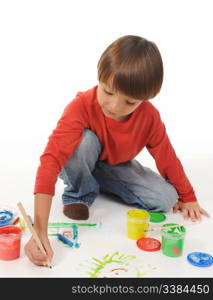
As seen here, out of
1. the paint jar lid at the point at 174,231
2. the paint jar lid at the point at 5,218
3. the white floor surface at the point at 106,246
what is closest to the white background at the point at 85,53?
the white floor surface at the point at 106,246

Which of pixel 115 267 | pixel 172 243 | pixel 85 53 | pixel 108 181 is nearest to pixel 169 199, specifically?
pixel 108 181

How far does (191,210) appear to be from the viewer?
72.9 inches

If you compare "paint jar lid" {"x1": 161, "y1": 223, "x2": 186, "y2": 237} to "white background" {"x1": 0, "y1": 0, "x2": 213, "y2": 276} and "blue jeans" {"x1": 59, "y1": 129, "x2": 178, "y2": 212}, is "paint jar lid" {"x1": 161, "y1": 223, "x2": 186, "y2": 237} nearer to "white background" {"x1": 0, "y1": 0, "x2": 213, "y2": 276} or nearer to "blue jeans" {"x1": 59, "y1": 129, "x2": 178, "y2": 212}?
"blue jeans" {"x1": 59, "y1": 129, "x2": 178, "y2": 212}

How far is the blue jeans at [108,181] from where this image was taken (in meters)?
1.78

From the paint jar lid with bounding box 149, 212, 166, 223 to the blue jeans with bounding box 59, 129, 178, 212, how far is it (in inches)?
1.6

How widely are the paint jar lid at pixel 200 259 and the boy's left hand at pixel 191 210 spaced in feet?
0.99

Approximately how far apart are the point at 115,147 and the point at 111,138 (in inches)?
1.7

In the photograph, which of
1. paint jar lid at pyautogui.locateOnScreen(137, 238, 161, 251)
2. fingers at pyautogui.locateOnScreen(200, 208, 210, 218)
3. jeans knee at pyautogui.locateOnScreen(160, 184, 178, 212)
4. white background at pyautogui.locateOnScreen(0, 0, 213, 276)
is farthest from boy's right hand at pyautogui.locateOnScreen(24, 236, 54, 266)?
white background at pyautogui.locateOnScreen(0, 0, 213, 276)

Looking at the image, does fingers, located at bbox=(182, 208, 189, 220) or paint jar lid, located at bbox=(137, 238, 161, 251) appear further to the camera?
fingers, located at bbox=(182, 208, 189, 220)

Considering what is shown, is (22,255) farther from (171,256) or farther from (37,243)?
(171,256)

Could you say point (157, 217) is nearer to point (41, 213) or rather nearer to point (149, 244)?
point (149, 244)

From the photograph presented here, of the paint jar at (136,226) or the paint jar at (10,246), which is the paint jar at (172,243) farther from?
the paint jar at (10,246)

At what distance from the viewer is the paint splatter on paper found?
4.61 ft

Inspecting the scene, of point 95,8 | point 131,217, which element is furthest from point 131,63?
point 95,8
